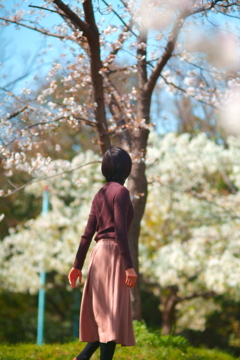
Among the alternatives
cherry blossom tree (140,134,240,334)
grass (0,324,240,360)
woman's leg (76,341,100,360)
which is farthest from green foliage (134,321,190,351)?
cherry blossom tree (140,134,240,334)

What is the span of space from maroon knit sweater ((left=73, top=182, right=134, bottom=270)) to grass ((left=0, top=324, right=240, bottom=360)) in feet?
5.68

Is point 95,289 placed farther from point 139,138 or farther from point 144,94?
point 144,94

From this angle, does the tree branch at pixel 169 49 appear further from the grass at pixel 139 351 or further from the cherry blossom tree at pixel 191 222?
the cherry blossom tree at pixel 191 222

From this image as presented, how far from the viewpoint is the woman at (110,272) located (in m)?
3.07

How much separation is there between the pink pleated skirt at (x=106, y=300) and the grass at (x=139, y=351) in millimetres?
1404

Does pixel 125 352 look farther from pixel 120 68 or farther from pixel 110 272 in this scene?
pixel 120 68

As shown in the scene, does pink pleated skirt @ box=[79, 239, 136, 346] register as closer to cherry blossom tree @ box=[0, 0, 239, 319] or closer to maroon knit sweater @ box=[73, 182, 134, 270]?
maroon knit sweater @ box=[73, 182, 134, 270]

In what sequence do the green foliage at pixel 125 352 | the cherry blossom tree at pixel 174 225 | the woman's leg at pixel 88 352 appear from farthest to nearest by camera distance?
the cherry blossom tree at pixel 174 225, the green foliage at pixel 125 352, the woman's leg at pixel 88 352

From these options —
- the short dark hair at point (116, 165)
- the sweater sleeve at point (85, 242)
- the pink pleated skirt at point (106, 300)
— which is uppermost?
the short dark hair at point (116, 165)

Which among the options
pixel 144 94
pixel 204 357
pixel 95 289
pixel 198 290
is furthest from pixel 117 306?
pixel 198 290

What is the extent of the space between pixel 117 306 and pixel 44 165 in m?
3.09

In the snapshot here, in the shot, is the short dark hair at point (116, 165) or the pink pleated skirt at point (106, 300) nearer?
the pink pleated skirt at point (106, 300)

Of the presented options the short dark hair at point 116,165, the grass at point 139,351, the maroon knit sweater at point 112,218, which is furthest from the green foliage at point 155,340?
the short dark hair at point 116,165

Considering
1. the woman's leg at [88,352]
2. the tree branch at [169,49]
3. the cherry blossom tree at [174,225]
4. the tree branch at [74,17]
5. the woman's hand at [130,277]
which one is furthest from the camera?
the cherry blossom tree at [174,225]
